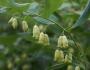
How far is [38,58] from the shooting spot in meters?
2.88

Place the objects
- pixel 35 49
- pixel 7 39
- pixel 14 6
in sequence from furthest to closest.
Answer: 1. pixel 35 49
2. pixel 7 39
3. pixel 14 6

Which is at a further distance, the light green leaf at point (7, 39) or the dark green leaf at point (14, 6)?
the light green leaf at point (7, 39)

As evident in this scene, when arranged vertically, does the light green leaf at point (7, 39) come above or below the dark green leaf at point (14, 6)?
below

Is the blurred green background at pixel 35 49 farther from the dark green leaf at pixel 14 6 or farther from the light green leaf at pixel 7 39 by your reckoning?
the dark green leaf at pixel 14 6

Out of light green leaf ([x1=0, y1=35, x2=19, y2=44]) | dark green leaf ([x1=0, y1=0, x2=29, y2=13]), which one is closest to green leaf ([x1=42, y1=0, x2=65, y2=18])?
dark green leaf ([x1=0, y1=0, x2=29, y2=13])

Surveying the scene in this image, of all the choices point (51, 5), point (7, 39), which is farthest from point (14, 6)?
point (7, 39)

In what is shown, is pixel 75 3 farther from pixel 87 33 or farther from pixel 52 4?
pixel 52 4

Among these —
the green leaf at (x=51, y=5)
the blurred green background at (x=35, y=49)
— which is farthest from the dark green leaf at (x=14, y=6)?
the blurred green background at (x=35, y=49)

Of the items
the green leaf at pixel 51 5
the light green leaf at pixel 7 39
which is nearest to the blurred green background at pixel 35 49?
A: the light green leaf at pixel 7 39

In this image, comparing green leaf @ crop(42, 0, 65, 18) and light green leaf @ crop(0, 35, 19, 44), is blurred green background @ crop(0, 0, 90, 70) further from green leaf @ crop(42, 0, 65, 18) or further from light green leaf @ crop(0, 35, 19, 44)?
green leaf @ crop(42, 0, 65, 18)

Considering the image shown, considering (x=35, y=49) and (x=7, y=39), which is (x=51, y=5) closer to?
(x=7, y=39)

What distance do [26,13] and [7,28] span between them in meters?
2.16

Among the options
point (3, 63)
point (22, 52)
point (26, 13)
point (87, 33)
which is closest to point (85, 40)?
point (87, 33)

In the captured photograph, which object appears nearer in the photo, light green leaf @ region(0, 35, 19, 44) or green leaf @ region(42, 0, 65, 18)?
green leaf @ region(42, 0, 65, 18)
